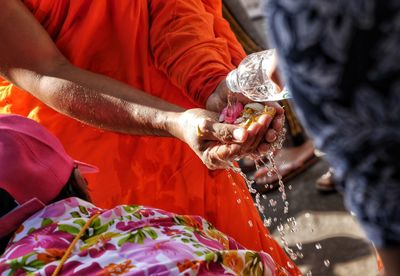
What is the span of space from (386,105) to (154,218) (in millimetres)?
934

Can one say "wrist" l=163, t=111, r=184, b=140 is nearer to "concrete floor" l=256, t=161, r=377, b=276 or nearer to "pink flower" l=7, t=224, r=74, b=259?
"pink flower" l=7, t=224, r=74, b=259

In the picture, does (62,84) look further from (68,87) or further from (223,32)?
(223,32)

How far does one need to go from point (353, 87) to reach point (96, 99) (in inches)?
43.8

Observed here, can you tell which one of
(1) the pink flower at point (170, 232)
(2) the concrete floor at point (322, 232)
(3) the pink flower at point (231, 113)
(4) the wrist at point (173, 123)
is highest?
(3) the pink flower at point (231, 113)

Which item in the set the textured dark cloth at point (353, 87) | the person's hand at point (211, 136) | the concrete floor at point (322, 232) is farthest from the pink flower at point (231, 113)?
the concrete floor at point (322, 232)

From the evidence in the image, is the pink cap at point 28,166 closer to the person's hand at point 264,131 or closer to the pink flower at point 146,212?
the pink flower at point 146,212

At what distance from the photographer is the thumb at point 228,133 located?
1387 mm

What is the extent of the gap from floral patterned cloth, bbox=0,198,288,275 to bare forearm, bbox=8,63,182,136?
0.79 ft

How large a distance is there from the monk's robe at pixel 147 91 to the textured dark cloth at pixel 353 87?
3.39 ft

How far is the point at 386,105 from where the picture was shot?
2.24 feet

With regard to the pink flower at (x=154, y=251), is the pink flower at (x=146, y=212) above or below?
below

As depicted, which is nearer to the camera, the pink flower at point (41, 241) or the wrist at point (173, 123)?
the pink flower at point (41, 241)

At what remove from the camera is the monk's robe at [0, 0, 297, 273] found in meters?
1.78

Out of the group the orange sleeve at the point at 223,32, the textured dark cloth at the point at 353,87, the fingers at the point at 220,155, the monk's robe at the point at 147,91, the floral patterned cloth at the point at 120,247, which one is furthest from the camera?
the orange sleeve at the point at 223,32
